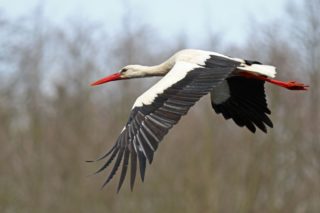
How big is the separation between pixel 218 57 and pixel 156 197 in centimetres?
1745

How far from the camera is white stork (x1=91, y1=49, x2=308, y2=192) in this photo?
11.3 m

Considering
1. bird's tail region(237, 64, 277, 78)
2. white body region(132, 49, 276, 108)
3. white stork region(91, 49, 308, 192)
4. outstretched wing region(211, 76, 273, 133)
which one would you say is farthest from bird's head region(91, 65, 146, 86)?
bird's tail region(237, 64, 277, 78)

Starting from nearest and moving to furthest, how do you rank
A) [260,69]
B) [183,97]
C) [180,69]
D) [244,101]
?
[183,97] → [180,69] → [260,69] → [244,101]

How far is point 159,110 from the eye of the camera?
11648 millimetres

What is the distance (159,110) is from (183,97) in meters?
0.34

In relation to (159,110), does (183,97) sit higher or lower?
higher

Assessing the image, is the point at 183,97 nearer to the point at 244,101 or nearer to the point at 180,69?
the point at 180,69

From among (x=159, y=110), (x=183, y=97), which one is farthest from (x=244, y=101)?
(x=159, y=110)

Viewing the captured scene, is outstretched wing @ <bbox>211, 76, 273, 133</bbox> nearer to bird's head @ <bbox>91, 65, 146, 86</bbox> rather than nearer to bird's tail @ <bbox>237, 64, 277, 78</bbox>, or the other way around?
bird's tail @ <bbox>237, 64, 277, 78</bbox>

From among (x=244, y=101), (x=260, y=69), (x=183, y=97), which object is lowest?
(x=244, y=101)

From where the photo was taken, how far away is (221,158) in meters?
31.9

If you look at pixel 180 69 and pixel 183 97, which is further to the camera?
pixel 180 69

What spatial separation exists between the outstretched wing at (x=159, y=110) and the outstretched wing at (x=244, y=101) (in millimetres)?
1327

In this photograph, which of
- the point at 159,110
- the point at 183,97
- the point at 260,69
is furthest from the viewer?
the point at 260,69
